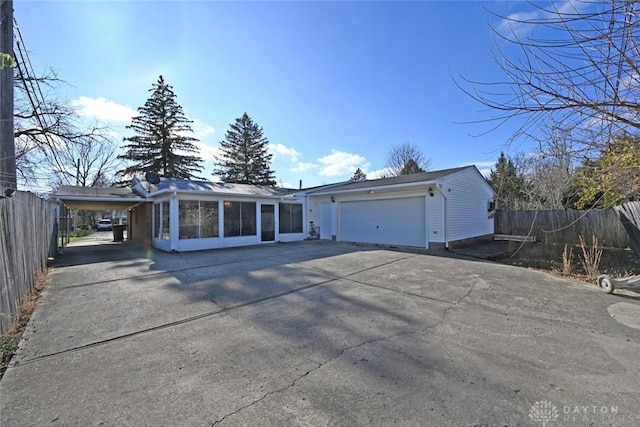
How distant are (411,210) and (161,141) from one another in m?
25.8

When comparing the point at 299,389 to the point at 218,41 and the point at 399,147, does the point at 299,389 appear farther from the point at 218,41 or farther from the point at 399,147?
the point at 399,147

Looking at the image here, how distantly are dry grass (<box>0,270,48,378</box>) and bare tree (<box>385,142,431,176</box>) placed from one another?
28.4 metres

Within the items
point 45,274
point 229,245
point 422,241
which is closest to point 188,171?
point 229,245

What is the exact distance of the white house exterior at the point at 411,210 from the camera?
436 inches

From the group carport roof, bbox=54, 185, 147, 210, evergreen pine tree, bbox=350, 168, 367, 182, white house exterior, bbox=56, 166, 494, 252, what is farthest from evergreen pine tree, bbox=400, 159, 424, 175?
carport roof, bbox=54, 185, 147, 210

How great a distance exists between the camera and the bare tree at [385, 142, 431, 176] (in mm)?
29312

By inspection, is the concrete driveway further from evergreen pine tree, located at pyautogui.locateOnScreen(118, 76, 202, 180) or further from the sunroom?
evergreen pine tree, located at pyautogui.locateOnScreen(118, 76, 202, 180)

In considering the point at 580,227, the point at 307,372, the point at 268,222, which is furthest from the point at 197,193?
the point at 580,227

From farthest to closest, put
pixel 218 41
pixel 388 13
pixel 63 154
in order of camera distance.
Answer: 1. pixel 63 154
2. pixel 218 41
3. pixel 388 13

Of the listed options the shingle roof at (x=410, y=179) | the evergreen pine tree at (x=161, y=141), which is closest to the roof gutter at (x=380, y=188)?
the shingle roof at (x=410, y=179)

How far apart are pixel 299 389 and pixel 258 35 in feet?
27.4

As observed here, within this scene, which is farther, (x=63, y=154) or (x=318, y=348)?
(x=63, y=154)

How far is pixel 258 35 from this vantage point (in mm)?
7473

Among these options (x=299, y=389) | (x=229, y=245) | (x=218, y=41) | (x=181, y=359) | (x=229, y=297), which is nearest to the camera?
(x=299, y=389)
